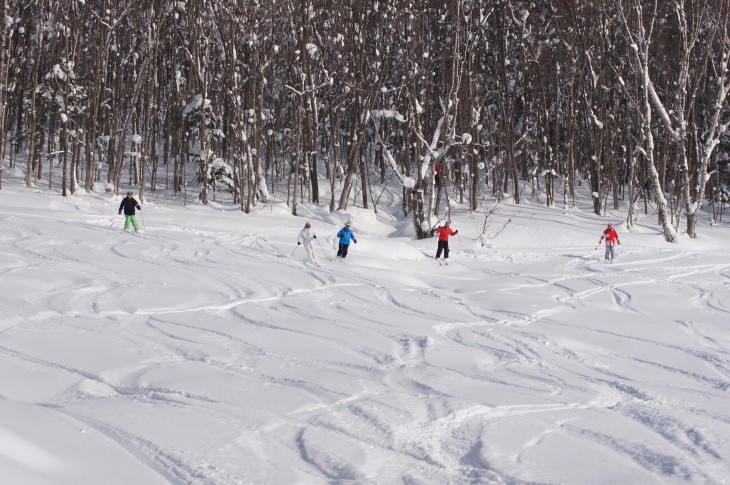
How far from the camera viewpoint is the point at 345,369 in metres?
8.48

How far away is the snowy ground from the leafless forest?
427 inches

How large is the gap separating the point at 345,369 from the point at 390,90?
70.5 feet

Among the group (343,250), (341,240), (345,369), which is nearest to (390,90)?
(341,240)

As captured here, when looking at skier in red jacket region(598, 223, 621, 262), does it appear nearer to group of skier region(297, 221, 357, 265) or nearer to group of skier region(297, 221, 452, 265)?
group of skier region(297, 221, 452, 265)

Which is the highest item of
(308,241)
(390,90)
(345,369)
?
(390,90)

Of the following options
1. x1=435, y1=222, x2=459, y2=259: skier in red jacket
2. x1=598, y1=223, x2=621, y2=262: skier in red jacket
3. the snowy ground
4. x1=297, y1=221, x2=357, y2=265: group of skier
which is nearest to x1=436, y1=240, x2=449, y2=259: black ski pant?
x1=435, y1=222, x2=459, y2=259: skier in red jacket

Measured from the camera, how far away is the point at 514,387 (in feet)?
25.9

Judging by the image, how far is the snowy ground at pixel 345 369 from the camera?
17.6ft

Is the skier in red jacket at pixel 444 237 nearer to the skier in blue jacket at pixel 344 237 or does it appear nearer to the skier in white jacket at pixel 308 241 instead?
the skier in blue jacket at pixel 344 237

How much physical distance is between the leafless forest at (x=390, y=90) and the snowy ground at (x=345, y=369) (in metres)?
10.8

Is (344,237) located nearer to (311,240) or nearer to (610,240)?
(311,240)

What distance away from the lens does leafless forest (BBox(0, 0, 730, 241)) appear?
92.2 ft

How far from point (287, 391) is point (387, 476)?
7.66ft

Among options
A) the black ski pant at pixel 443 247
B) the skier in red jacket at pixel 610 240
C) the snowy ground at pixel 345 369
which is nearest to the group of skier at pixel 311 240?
the snowy ground at pixel 345 369
